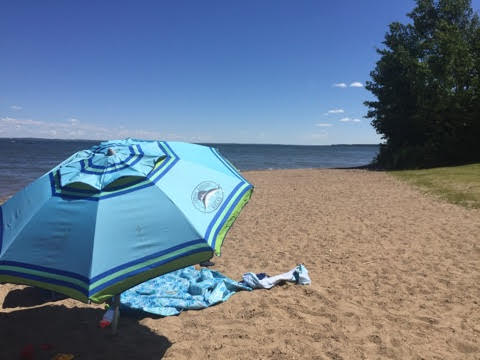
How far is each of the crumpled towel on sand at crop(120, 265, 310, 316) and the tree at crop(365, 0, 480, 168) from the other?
75.4 feet

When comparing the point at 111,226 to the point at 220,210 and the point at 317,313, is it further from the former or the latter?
the point at 317,313

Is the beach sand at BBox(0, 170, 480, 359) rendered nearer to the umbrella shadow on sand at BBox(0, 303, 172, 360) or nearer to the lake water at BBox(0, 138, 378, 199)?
the umbrella shadow on sand at BBox(0, 303, 172, 360)

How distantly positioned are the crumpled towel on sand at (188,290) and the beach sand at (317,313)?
123mm

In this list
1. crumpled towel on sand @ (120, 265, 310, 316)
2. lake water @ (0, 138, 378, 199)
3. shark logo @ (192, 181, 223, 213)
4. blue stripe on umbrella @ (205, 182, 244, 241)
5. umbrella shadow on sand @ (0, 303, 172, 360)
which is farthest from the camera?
lake water @ (0, 138, 378, 199)

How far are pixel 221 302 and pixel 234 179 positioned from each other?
2094mm

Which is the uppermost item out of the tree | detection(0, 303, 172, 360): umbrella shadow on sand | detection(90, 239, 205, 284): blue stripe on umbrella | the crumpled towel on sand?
the tree

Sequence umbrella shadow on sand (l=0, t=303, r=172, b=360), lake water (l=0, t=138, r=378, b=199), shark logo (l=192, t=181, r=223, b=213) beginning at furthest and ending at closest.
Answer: lake water (l=0, t=138, r=378, b=199) < umbrella shadow on sand (l=0, t=303, r=172, b=360) < shark logo (l=192, t=181, r=223, b=213)

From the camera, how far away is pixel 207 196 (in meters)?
2.83

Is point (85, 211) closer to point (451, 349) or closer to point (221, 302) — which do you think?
point (221, 302)

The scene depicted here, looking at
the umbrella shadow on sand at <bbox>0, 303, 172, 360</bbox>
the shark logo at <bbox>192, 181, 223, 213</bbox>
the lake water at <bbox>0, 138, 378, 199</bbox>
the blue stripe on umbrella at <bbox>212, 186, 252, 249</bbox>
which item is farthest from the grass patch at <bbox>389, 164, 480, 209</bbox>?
the lake water at <bbox>0, 138, 378, 199</bbox>

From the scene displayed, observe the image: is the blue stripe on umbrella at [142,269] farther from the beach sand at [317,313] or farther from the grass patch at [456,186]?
the grass patch at [456,186]

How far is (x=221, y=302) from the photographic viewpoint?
4453 millimetres

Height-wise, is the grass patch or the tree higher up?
the tree

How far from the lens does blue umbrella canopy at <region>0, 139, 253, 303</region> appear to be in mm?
2445
